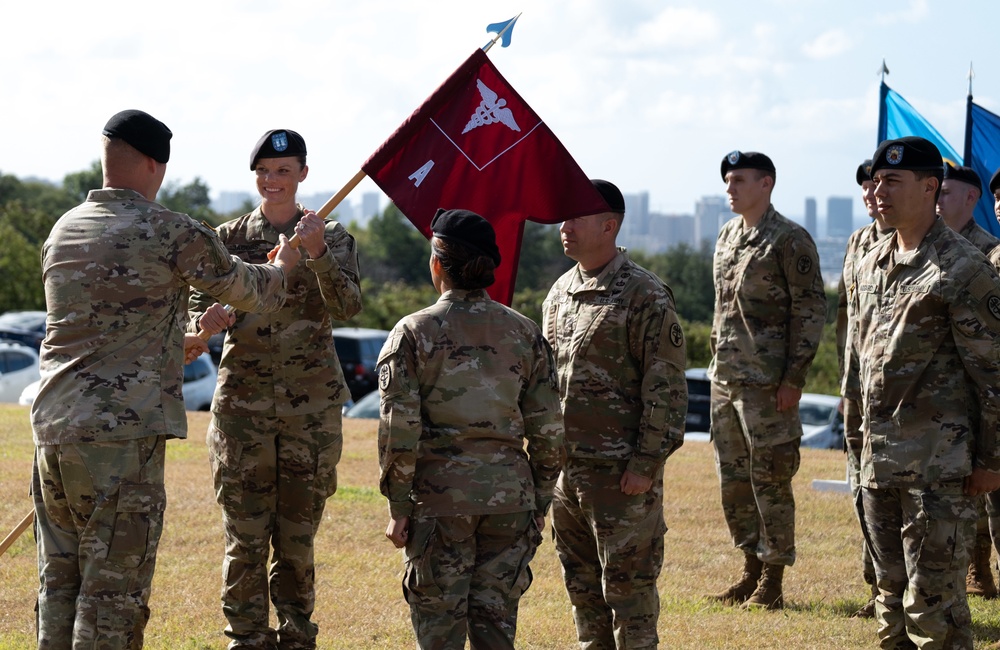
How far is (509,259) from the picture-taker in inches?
208

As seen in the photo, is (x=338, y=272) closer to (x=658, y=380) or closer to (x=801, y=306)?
(x=658, y=380)

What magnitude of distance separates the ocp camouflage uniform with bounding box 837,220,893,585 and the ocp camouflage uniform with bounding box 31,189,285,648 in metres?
3.91

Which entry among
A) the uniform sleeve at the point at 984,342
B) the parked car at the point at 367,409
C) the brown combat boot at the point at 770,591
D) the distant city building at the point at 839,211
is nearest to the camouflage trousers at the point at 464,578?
the uniform sleeve at the point at 984,342

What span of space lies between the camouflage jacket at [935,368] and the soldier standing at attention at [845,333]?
4.61 feet

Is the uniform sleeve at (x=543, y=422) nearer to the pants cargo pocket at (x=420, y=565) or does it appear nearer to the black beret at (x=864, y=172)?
the pants cargo pocket at (x=420, y=565)

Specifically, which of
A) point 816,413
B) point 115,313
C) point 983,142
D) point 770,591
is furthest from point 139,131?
point 816,413

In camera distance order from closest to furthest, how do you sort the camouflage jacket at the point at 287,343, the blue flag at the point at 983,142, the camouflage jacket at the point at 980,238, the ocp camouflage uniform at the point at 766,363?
1. the camouflage jacket at the point at 287,343
2. the ocp camouflage uniform at the point at 766,363
3. the camouflage jacket at the point at 980,238
4. the blue flag at the point at 983,142

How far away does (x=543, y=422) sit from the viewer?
464 cm

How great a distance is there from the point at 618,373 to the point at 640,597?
101 cm

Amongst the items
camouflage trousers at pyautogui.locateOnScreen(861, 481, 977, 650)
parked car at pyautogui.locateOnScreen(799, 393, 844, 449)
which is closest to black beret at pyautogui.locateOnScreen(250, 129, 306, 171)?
camouflage trousers at pyautogui.locateOnScreen(861, 481, 977, 650)

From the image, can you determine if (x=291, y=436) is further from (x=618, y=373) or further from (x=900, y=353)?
(x=900, y=353)

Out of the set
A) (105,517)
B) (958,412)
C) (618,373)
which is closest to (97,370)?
(105,517)

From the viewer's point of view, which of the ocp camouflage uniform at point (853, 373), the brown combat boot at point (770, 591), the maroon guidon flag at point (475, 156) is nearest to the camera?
the maroon guidon flag at point (475, 156)

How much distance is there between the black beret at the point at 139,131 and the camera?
183 inches
